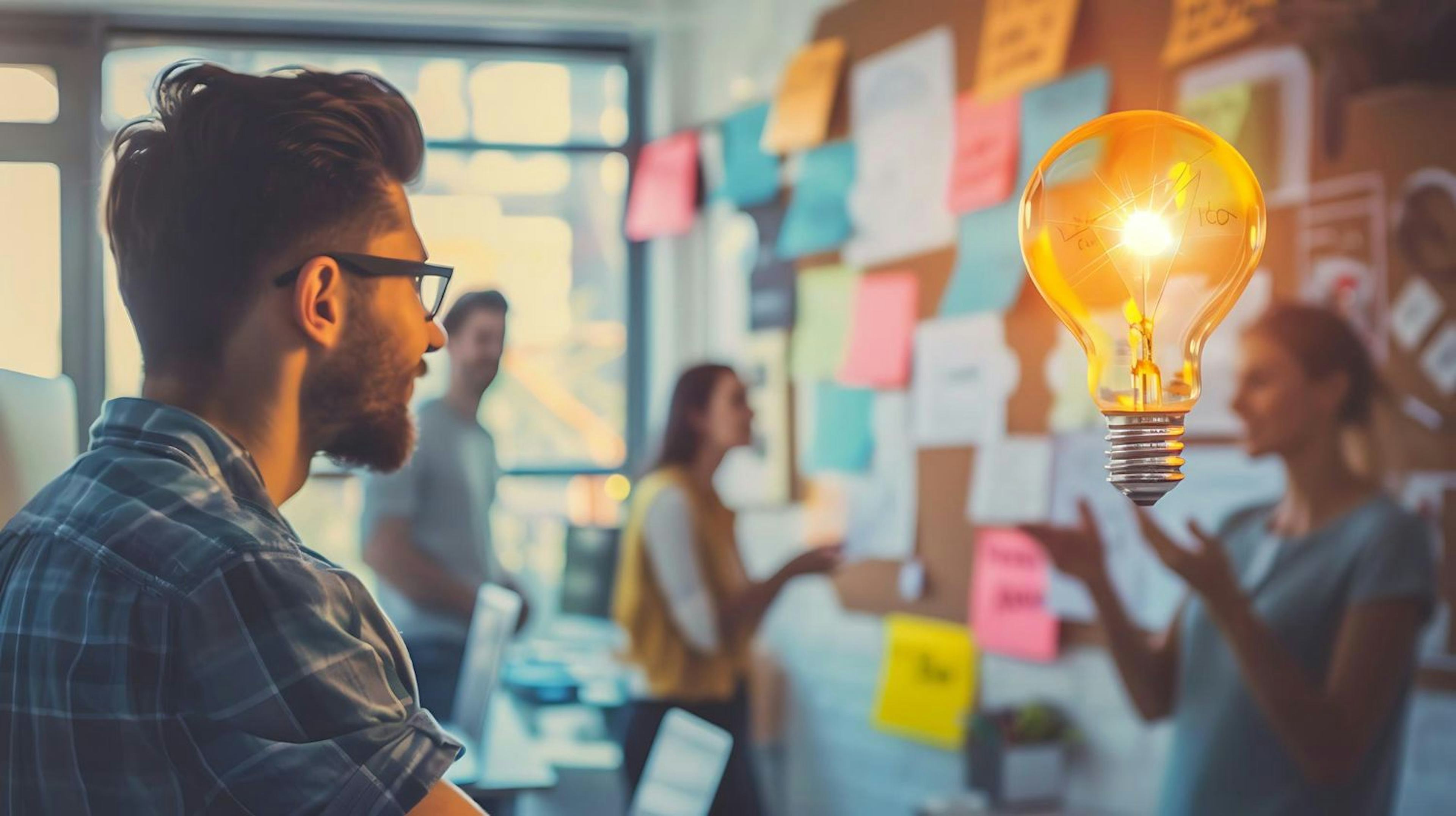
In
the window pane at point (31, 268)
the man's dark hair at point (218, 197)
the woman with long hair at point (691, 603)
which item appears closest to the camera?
the man's dark hair at point (218, 197)

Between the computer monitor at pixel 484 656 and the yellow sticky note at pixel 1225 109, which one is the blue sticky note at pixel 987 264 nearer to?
the yellow sticky note at pixel 1225 109

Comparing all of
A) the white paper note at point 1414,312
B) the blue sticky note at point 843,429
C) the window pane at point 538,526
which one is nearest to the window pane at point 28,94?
the window pane at point 538,526

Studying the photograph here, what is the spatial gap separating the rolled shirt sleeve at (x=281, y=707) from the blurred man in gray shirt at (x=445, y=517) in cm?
200

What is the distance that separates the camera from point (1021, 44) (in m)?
2.47

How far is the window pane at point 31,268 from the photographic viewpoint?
1625 millimetres

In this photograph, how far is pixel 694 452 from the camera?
270 cm

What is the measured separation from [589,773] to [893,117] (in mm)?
1495

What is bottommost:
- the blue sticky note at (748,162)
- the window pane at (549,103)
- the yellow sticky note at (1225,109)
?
the yellow sticky note at (1225,109)

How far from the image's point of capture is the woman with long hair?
2.56 metres

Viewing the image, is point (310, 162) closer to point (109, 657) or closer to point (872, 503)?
point (109, 657)

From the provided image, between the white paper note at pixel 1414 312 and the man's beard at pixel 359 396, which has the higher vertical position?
the white paper note at pixel 1414 312

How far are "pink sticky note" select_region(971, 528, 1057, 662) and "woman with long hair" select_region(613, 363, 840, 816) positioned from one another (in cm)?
28

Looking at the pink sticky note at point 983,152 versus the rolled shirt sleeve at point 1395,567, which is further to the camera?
the pink sticky note at point 983,152

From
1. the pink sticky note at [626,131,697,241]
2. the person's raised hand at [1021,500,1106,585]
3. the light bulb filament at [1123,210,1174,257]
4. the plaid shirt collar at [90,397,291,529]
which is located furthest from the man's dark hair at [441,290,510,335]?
the light bulb filament at [1123,210,1174,257]
